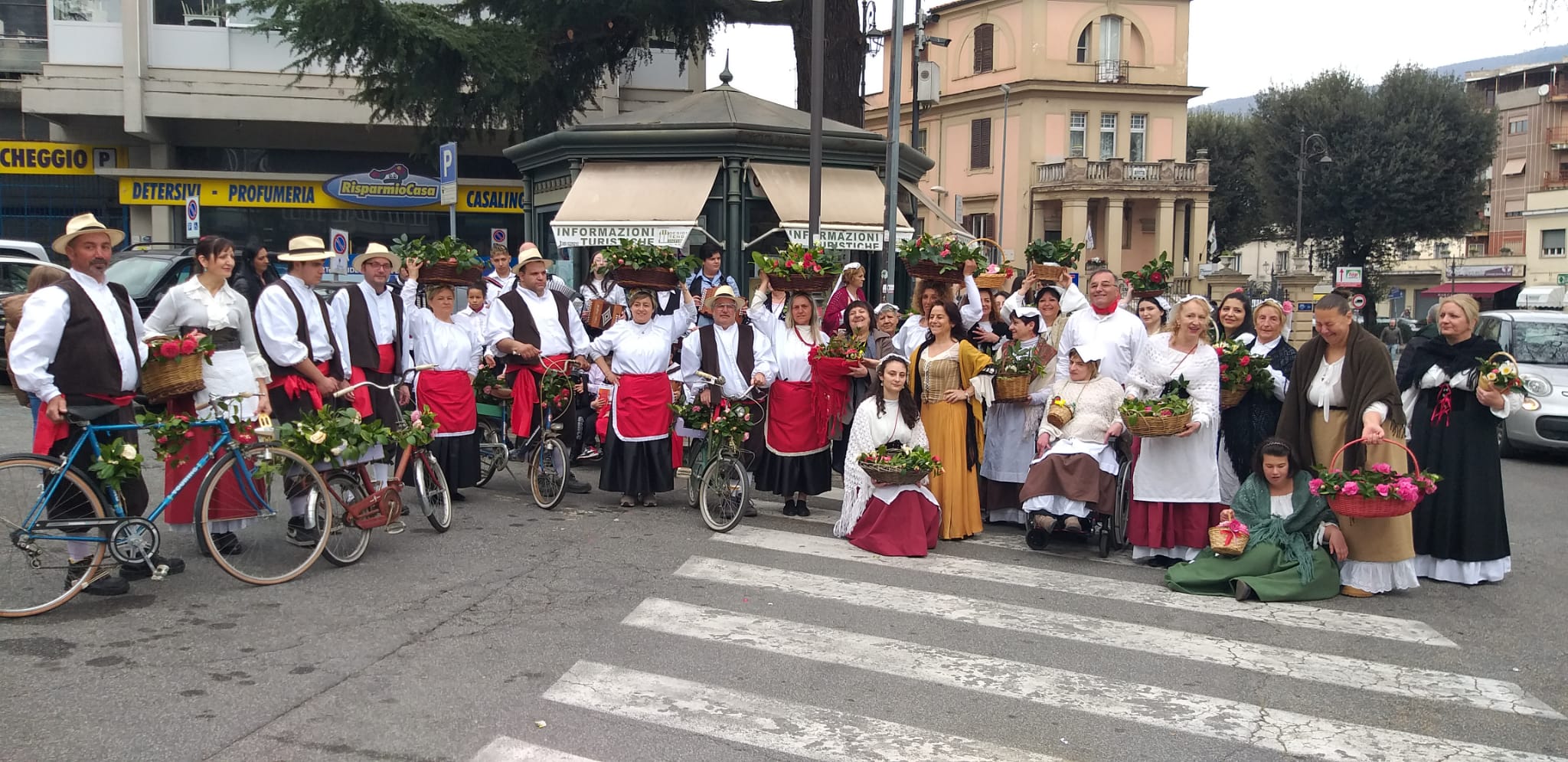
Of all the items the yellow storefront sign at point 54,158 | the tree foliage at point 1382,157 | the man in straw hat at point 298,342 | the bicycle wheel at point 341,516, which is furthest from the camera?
the tree foliage at point 1382,157

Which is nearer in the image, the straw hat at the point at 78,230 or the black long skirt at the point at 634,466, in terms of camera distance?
the straw hat at the point at 78,230

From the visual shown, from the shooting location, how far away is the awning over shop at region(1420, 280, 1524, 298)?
6569cm

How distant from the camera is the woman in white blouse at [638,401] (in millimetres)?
9539

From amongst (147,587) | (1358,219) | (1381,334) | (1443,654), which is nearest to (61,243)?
(147,587)

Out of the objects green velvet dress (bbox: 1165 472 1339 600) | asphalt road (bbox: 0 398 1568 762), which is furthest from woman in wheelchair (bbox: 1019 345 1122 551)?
green velvet dress (bbox: 1165 472 1339 600)

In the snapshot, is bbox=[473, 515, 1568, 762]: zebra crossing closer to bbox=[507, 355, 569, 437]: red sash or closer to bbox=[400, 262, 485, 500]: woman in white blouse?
bbox=[400, 262, 485, 500]: woman in white blouse

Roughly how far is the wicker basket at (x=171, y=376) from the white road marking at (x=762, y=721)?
3.04 m

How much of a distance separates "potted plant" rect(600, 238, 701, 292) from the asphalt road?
2.28 m

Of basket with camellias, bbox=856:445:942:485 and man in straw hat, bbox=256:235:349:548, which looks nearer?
man in straw hat, bbox=256:235:349:548

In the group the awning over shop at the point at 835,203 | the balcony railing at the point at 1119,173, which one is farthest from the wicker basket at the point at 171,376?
the balcony railing at the point at 1119,173

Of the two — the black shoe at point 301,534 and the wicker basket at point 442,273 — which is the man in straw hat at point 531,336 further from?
the black shoe at point 301,534

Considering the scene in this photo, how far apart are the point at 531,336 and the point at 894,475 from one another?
4.00m

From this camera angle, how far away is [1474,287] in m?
69.1

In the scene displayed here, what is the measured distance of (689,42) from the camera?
75.9 ft
